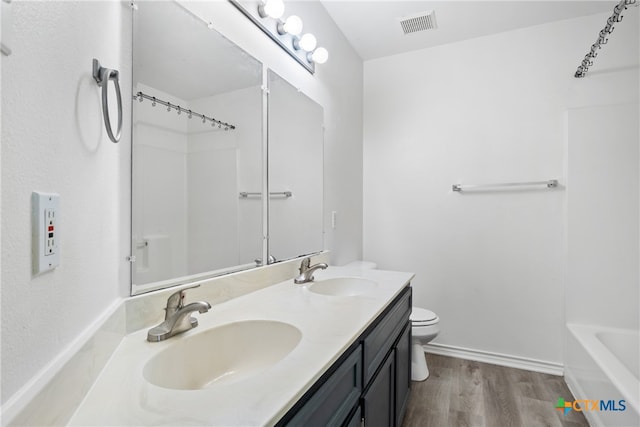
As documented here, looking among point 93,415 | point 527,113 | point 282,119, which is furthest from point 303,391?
point 527,113

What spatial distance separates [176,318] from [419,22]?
2.46 meters

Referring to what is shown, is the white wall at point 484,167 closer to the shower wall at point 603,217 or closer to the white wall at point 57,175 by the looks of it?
the shower wall at point 603,217

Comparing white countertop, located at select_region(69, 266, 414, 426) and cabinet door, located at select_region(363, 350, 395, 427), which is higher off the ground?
white countertop, located at select_region(69, 266, 414, 426)

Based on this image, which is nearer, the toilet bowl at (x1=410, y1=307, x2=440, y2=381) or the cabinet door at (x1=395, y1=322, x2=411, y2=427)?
the cabinet door at (x1=395, y1=322, x2=411, y2=427)

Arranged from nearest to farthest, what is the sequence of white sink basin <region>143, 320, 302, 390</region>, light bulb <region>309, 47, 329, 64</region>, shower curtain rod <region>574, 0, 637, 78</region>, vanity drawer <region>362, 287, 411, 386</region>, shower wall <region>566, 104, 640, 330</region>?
white sink basin <region>143, 320, 302, 390</region>
vanity drawer <region>362, 287, 411, 386</region>
shower curtain rod <region>574, 0, 637, 78</region>
light bulb <region>309, 47, 329, 64</region>
shower wall <region>566, 104, 640, 330</region>

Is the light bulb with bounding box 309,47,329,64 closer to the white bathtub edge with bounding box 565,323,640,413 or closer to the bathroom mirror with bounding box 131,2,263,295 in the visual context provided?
the bathroom mirror with bounding box 131,2,263,295

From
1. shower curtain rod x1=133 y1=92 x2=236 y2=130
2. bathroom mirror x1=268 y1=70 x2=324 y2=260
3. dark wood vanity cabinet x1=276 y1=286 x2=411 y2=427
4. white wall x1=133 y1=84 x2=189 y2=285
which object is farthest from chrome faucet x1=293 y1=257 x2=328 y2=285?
shower curtain rod x1=133 y1=92 x2=236 y2=130

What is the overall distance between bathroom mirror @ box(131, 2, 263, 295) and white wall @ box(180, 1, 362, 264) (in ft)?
0.49

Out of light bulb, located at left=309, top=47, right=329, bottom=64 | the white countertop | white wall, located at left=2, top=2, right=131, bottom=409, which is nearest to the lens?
white wall, located at left=2, top=2, right=131, bottom=409

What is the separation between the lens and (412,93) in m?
2.78

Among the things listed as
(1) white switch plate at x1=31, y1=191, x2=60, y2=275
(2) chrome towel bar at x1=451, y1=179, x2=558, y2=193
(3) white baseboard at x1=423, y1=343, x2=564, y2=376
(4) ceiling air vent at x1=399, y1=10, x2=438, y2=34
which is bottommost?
(3) white baseboard at x1=423, y1=343, x2=564, y2=376

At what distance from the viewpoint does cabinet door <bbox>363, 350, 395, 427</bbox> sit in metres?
1.11

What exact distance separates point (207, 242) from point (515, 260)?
88.1 inches

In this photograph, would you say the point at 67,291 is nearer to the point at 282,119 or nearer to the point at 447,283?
the point at 282,119
